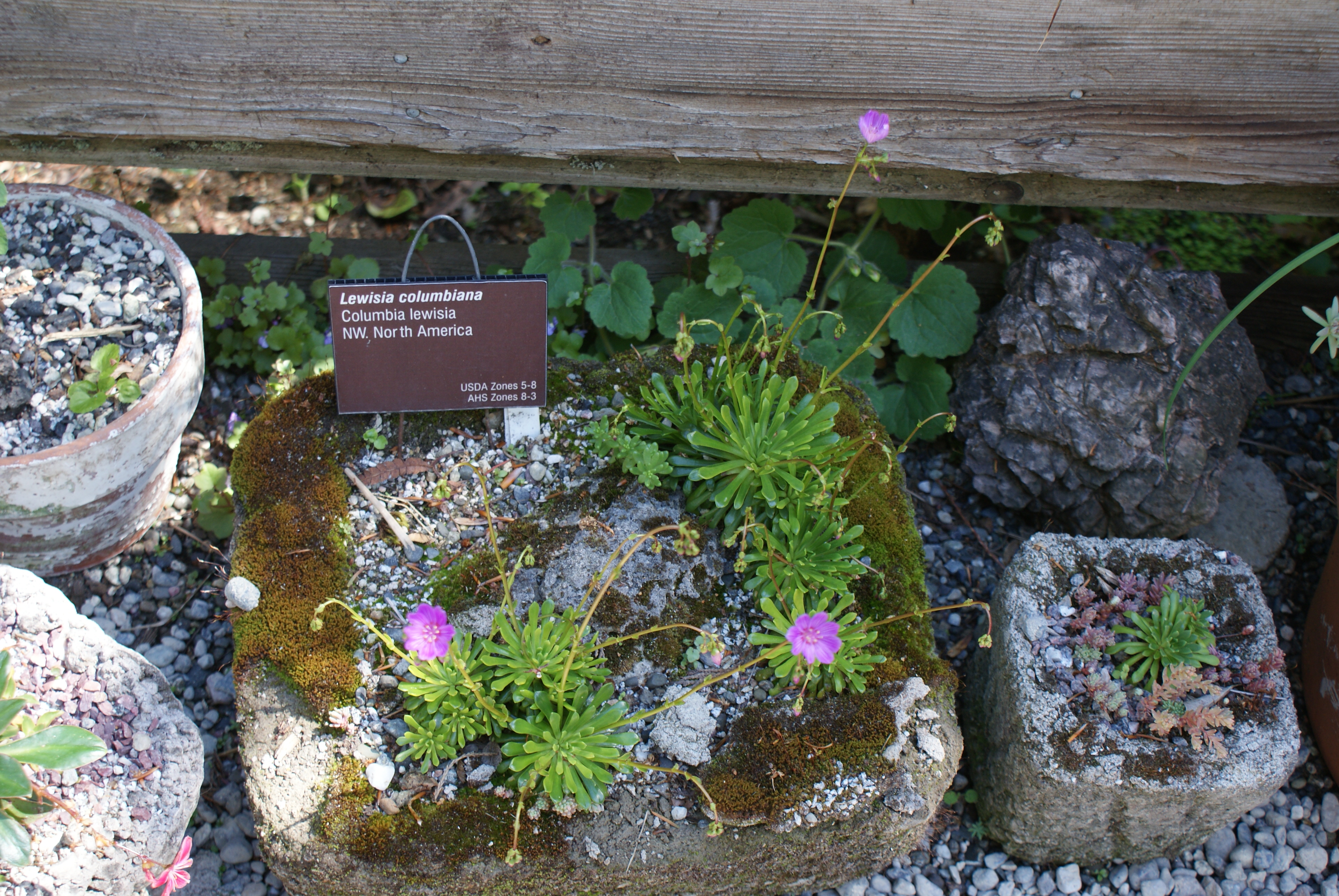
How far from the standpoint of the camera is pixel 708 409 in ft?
8.31

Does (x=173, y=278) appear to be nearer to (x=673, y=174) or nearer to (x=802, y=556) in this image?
(x=673, y=174)

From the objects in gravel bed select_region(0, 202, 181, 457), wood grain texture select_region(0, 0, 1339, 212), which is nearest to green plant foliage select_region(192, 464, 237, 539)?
gravel bed select_region(0, 202, 181, 457)

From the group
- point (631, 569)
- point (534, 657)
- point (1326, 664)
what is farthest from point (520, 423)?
point (1326, 664)

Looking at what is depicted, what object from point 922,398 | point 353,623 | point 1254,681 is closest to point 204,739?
point 353,623

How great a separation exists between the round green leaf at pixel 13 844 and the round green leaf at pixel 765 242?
101 inches

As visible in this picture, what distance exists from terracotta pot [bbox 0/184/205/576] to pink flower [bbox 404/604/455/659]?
3.89ft

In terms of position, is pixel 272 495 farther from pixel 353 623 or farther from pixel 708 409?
pixel 708 409

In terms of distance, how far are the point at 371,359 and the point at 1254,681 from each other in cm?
253

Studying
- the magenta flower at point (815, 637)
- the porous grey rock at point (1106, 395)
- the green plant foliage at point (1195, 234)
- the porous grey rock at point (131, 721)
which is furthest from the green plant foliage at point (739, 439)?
the green plant foliage at point (1195, 234)

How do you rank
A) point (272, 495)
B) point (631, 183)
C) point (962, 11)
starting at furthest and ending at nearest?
point (631, 183) → point (962, 11) → point (272, 495)

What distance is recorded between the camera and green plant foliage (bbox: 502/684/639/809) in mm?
2125

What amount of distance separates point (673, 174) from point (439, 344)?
114 cm

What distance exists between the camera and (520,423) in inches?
109

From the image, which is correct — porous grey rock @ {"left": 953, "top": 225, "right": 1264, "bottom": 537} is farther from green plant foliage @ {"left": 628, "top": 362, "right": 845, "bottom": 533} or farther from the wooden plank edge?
green plant foliage @ {"left": 628, "top": 362, "right": 845, "bottom": 533}
